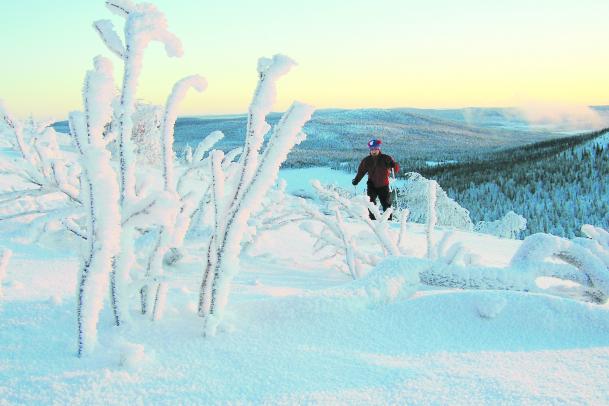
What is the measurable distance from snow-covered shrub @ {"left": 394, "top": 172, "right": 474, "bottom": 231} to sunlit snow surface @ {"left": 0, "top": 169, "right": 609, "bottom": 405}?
1244 cm

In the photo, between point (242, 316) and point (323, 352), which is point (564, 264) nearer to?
point (323, 352)

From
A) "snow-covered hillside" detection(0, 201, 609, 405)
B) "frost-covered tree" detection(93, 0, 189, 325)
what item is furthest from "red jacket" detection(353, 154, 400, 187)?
"frost-covered tree" detection(93, 0, 189, 325)

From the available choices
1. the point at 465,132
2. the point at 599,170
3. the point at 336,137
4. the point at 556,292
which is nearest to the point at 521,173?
the point at 599,170

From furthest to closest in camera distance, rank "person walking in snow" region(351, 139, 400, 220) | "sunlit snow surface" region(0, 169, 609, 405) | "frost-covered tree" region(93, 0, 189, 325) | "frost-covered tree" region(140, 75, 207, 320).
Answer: "person walking in snow" region(351, 139, 400, 220) → "frost-covered tree" region(140, 75, 207, 320) → "frost-covered tree" region(93, 0, 189, 325) → "sunlit snow surface" region(0, 169, 609, 405)

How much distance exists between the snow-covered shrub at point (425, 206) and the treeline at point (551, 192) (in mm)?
3755

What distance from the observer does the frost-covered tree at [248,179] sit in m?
1.33

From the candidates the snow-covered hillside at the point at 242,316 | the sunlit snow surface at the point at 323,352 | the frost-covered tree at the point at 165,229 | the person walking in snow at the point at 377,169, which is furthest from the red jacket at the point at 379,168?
the frost-covered tree at the point at 165,229

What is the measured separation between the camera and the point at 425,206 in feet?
63.7

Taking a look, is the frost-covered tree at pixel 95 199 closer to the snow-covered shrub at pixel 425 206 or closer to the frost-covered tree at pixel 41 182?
the frost-covered tree at pixel 41 182

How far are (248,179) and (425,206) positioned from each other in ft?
61.0

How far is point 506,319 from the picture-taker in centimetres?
161

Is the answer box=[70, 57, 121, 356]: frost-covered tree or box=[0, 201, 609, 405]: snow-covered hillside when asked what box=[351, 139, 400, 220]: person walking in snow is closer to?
box=[0, 201, 609, 405]: snow-covered hillside

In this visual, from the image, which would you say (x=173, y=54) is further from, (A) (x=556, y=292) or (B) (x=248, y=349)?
(A) (x=556, y=292)

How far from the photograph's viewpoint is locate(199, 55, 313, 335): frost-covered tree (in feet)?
4.36
